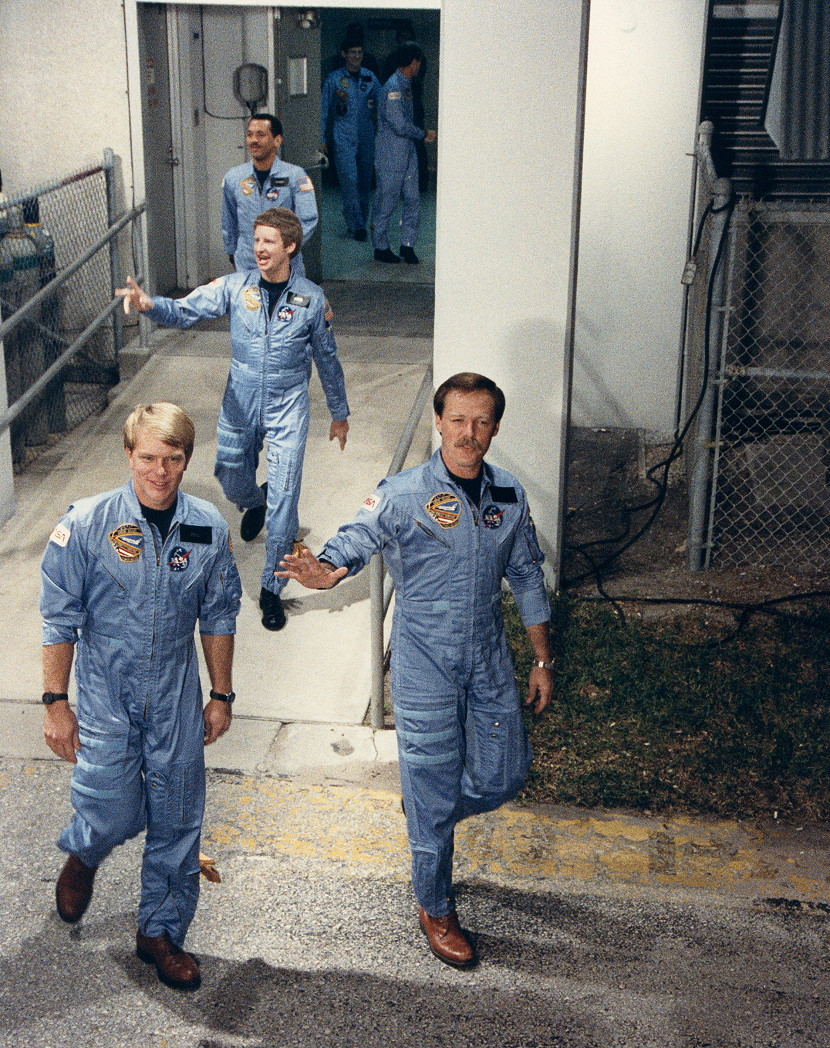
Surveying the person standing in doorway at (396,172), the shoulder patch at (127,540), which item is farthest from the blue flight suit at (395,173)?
the shoulder patch at (127,540)

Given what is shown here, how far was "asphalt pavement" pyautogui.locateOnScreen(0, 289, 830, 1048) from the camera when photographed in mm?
3666

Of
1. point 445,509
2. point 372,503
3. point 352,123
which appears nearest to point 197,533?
point 372,503

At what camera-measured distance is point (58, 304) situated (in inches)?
318

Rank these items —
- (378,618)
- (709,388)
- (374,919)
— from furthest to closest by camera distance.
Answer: (709,388)
(378,618)
(374,919)

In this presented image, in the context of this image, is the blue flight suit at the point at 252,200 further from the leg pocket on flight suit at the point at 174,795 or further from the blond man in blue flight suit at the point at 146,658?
the leg pocket on flight suit at the point at 174,795

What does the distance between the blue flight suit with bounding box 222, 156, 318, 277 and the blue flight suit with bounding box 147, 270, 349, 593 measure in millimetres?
2165

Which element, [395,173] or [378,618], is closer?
[378,618]

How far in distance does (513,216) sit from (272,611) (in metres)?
2.04

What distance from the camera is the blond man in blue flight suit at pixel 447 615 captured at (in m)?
3.81

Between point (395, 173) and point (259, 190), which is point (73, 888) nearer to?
point (259, 190)

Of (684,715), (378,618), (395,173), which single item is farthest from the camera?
(395,173)

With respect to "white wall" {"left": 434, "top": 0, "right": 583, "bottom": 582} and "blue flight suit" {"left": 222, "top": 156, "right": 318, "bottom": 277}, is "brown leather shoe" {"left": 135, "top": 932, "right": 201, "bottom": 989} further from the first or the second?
"blue flight suit" {"left": 222, "top": 156, "right": 318, "bottom": 277}

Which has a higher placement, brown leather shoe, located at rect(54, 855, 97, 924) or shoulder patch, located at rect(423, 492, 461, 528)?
shoulder patch, located at rect(423, 492, 461, 528)

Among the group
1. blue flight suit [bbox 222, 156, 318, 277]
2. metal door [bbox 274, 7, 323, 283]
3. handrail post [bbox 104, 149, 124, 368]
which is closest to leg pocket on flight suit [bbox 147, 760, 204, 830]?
blue flight suit [bbox 222, 156, 318, 277]
